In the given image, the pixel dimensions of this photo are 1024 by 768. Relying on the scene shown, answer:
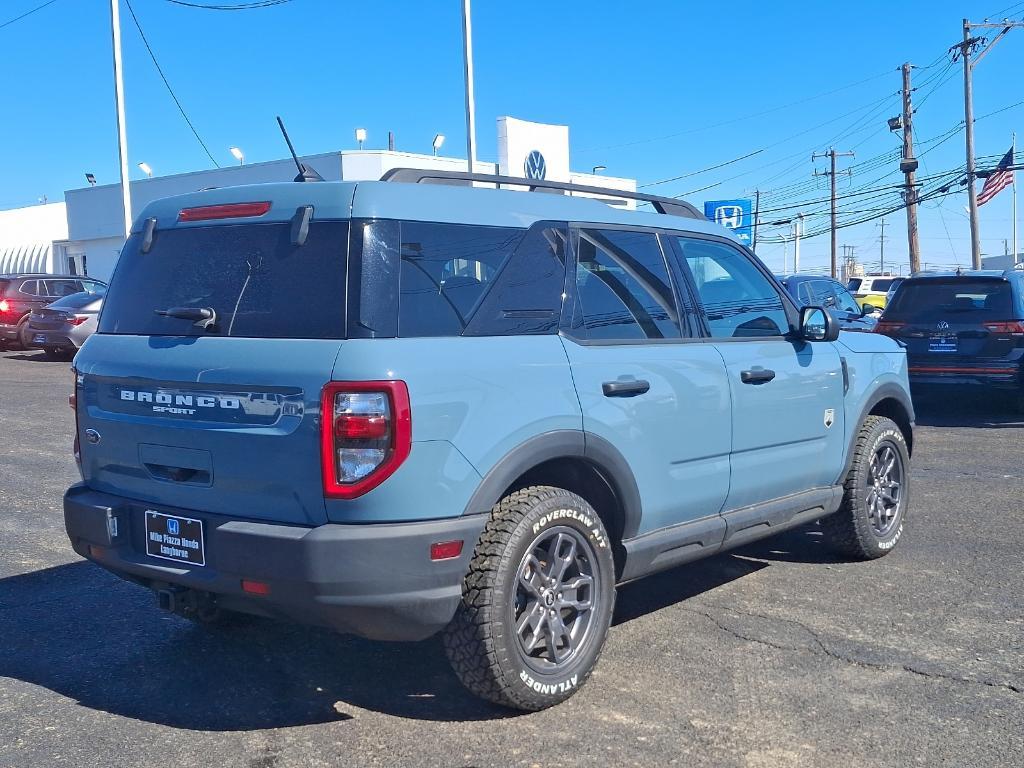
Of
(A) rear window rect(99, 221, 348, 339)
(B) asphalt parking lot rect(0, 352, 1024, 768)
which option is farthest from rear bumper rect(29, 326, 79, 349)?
(A) rear window rect(99, 221, 348, 339)

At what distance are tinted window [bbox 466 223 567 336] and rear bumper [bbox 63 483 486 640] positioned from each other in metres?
0.78

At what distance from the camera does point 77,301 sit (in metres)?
20.5

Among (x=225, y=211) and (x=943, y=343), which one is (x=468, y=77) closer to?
(x=943, y=343)

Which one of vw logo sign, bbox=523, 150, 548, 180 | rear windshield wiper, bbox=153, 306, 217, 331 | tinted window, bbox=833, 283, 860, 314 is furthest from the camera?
vw logo sign, bbox=523, 150, 548, 180

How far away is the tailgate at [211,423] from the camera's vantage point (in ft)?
11.5

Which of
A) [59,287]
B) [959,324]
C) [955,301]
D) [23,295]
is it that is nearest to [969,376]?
[959,324]

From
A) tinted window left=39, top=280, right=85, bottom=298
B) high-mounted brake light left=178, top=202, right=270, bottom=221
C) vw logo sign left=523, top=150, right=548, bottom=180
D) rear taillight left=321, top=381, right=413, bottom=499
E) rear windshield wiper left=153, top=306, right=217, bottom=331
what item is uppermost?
vw logo sign left=523, top=150, right=548, bottom=180

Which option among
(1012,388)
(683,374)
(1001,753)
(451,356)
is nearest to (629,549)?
(683,374)

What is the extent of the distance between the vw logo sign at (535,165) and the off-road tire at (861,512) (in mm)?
13227

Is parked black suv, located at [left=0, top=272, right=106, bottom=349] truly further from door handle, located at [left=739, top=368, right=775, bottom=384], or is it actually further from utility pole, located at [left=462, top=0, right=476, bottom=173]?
door handle, located at [left=739, top=368, right=775, bottom=384]

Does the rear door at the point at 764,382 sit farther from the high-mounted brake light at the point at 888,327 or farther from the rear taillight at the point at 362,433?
the high-mounted brake light at the point at 888,327

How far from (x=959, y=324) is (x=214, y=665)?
9.55 meters

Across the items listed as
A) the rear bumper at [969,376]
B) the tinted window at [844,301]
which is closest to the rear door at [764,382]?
the rear bumper at [969,376]

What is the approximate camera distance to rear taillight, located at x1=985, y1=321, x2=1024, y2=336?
1106 centimetres
